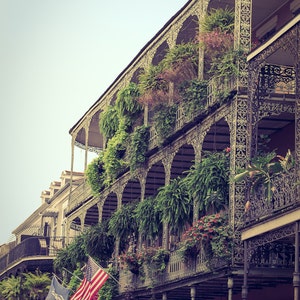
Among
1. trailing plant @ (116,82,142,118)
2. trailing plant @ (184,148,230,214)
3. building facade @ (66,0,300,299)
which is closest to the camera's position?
building facade @ (66,0,300,299)

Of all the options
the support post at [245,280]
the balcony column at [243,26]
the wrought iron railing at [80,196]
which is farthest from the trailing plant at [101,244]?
the support post at [245,280]

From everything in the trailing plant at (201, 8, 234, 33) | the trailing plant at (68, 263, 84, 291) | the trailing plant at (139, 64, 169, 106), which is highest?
the trailing plant at (201, 8, 234, 33)

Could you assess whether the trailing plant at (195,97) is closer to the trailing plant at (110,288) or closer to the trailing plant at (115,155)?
the trailing plant at (115,155)

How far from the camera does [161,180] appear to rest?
38688mm

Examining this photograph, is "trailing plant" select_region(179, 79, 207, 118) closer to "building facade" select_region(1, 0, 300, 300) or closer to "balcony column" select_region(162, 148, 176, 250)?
"building facade" select_region(1, 0, 300, 300)

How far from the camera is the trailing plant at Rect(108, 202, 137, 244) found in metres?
38.8

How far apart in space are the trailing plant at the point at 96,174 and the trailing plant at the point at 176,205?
Result: 35.1 feet

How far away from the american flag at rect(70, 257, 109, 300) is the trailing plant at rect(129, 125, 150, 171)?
3.79 meters

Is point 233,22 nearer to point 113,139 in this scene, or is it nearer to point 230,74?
point 230,74

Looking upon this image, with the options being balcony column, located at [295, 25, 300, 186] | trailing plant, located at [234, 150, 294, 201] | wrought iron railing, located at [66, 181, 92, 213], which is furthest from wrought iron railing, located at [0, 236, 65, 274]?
balcony column, located at [295, 25, 300, 186]

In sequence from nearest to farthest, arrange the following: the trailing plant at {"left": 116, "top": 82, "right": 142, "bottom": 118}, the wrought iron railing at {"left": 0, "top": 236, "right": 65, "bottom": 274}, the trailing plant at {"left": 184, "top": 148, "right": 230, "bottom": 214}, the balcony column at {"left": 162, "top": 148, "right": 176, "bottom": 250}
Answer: the trailing plant at {"left": 184, "top": 148, "right": 230, "bottom": 214} → the balcony column at {"left": 162, "top": 148, "right": 176, "bottom": 250} → the trailing plant at {"left": 116, "top": 82, "right": 142, "bottom": 118} → the wrought iron railing at {"left": 0, "top": 236, "right": 65, "bottom": 274}

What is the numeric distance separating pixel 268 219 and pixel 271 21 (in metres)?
9.72

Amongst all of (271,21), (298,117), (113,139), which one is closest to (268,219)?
(298,117)

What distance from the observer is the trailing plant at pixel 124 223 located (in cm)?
3878
